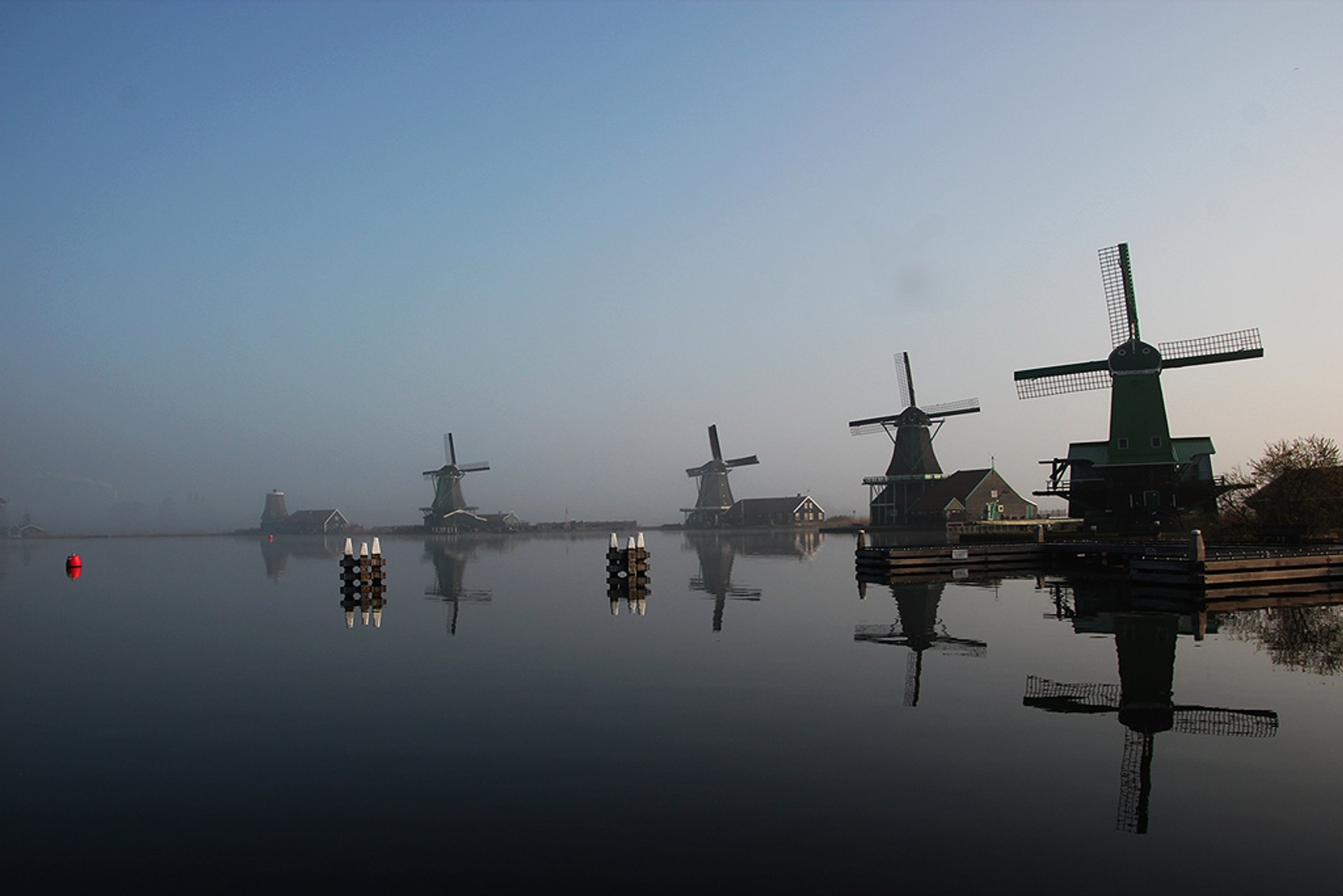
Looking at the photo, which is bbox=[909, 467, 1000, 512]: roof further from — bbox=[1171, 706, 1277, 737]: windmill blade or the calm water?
bbox=[1171, 706, 1277, 737]: windmill blade

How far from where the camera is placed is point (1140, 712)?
12.8 meters

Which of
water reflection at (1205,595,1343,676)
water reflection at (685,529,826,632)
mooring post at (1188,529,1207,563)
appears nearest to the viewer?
water reflection at (1205,595,1343,676)

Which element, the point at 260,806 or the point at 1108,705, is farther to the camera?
the point at 1108,705

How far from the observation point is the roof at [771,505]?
120 m

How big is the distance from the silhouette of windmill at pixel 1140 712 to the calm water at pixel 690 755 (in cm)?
7

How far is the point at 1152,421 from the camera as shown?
149 ft

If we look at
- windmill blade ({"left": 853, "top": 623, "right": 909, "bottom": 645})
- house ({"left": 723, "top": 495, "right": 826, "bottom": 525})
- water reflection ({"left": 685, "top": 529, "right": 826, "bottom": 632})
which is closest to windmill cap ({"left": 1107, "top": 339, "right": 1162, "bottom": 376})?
water reflection ({"left": 685, "top": 529, "right": 826, "bottom": 632})

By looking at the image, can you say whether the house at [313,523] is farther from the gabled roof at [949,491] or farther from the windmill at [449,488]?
the gabled roof at [949,491]

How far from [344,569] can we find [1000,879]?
26898 mm

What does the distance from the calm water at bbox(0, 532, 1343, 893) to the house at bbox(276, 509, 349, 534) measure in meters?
152

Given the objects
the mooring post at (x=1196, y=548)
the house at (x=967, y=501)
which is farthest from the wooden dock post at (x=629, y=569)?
the house at (x=967, y=501)

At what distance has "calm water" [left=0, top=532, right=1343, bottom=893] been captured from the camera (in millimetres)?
7668

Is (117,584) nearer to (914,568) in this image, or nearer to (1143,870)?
(914,568)

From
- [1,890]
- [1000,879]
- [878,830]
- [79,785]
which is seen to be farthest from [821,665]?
[1,890]
